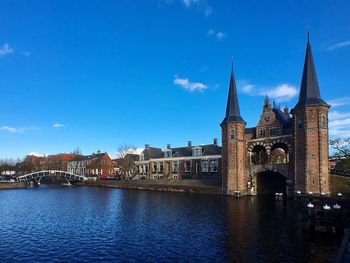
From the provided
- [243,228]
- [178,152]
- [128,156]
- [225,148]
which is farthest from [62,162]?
[243,228]

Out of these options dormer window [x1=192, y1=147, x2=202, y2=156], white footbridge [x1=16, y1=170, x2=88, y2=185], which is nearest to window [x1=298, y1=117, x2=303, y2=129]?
dormer window [x1=192, y1=147, x2=202, y2=156]

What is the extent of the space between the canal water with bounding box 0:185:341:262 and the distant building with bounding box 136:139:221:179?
35.0m

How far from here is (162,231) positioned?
24.4m

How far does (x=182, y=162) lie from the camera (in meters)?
75.6

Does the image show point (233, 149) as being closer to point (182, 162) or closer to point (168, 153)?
point (182, 162)

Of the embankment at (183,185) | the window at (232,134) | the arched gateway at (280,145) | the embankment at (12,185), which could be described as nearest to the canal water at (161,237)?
the arched gateway at (280,145)

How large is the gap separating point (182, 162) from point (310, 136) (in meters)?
36.9

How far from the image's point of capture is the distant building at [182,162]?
69.2m

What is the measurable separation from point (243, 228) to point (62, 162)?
377ft

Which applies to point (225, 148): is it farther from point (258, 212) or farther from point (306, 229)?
point (306, 229)

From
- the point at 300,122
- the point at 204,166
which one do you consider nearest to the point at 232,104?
the point at 300,122

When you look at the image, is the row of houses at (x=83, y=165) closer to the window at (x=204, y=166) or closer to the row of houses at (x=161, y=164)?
the row of houses at (x=161, y=164)

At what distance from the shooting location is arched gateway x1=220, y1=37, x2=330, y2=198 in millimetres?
43500

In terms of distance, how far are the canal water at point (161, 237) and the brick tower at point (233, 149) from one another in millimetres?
18781
